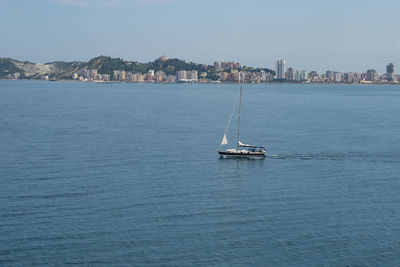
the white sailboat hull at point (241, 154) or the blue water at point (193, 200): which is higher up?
the white sailboat hull at point (241, 154)

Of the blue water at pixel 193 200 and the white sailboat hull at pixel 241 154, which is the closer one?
the blue water at pixel 193 200

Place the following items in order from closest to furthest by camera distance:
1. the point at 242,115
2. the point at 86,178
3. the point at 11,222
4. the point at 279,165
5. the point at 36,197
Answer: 1. the point at 11,222
2. the point at 36,197
3. the point at 86,178
4. the point at 279,165
5. the point at 242,115

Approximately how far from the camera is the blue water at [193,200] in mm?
36938

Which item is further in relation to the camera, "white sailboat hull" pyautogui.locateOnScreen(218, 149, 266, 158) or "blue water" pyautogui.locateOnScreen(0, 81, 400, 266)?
"white sailboat hull" pyautogui.locateOnScreen(218, 149, 266, 158)

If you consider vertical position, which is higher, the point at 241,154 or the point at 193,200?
the point at 241,154

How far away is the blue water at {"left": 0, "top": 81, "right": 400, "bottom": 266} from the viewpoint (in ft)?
121

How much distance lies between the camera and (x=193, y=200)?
4903cm

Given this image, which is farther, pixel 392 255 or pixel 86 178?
pixel 86 178

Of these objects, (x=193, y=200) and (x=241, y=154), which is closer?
(x=193, y=200)

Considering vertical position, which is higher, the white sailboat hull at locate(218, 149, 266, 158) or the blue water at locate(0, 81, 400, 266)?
the white sailboat hull at locate(218, 149, 266, 158)

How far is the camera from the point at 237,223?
141 ft

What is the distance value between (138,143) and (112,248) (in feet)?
140

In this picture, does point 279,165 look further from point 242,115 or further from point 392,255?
point 242,115

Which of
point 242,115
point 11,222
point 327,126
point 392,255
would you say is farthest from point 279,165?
point 242,115
